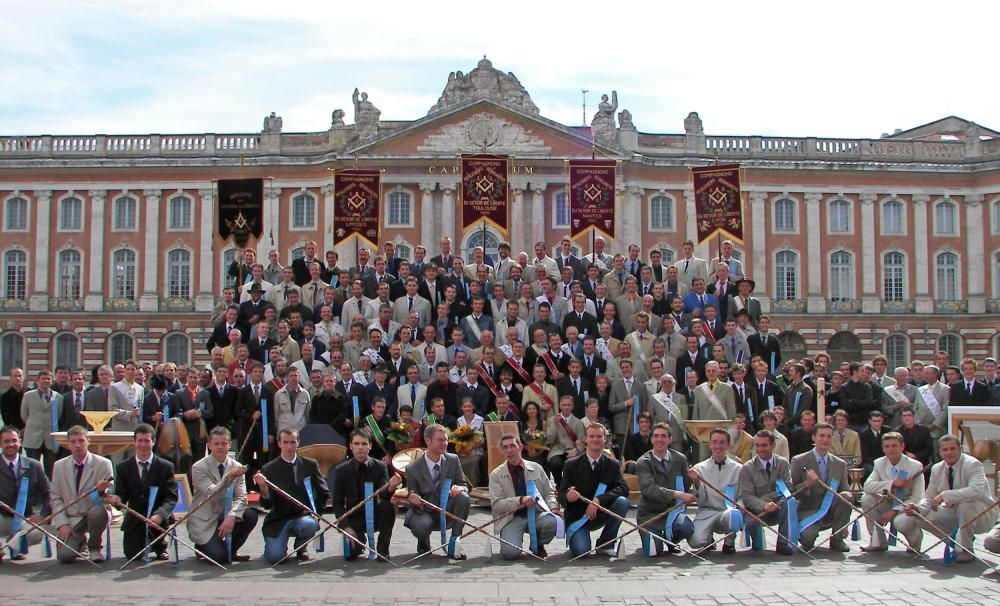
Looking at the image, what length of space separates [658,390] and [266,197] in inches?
1432

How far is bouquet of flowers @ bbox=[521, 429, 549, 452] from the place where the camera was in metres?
13.5

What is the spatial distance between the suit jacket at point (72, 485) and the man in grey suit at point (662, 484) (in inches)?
212

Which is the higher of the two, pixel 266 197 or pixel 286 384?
pixel 266 197

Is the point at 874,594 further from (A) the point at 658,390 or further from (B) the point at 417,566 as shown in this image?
(A) the point at 658,390

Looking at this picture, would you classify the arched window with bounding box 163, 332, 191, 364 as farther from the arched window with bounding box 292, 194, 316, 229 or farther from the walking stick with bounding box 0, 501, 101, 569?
the walking stick with bounding box 0, 501, 101, 569

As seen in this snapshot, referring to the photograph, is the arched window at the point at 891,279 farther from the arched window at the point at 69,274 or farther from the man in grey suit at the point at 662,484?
the man in grey suit at the point at 662,484

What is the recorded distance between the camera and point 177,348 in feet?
156

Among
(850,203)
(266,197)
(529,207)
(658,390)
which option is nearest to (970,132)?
(850,203)

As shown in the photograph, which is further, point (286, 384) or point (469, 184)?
point (469, 184)

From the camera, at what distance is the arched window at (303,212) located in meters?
47.8

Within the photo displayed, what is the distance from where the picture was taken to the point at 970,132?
4984cm

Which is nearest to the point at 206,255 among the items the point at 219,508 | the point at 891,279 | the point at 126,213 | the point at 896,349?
the point at 126,213

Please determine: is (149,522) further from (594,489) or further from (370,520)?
(594,489)

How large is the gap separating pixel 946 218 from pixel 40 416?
44.9 m
